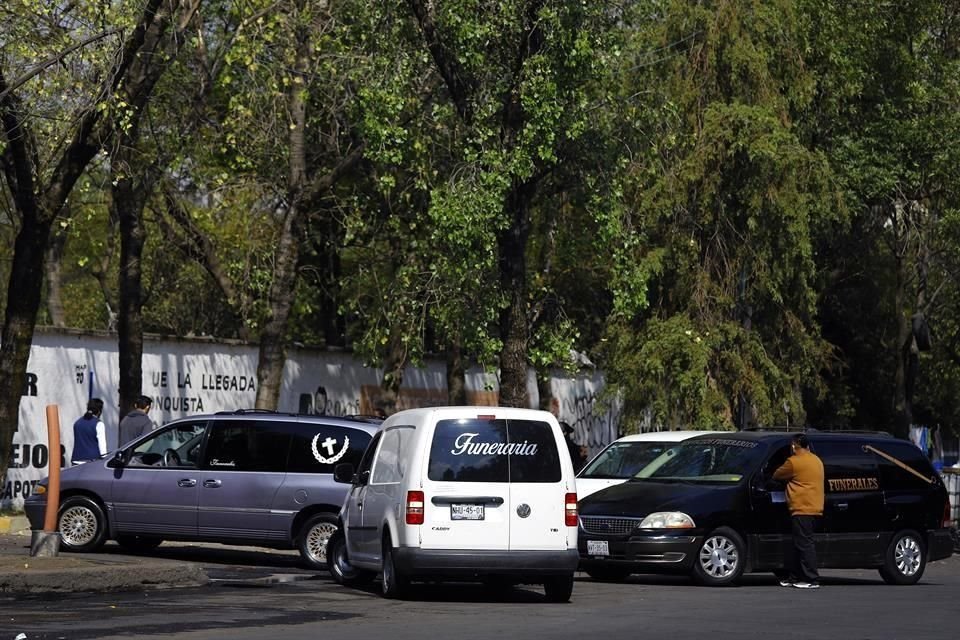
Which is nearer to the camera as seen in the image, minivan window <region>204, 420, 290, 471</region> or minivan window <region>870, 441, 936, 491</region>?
minivan window <region>204, 420, 290, 471</region>

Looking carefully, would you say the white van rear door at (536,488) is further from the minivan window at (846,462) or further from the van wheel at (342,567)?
the minivan window at (846,462)

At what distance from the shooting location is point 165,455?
18859 mm

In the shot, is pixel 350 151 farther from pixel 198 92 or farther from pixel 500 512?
pixel 500 512

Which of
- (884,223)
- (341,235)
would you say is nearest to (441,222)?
(341,235)

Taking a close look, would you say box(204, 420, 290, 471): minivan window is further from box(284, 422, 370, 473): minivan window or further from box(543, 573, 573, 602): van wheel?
box(543, 573, 573, 602): van wheel

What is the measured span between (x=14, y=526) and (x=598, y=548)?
9.13 meters

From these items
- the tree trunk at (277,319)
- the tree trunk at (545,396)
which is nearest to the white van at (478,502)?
the tree trunk at (277,319)

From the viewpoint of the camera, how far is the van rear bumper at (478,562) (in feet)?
47.1

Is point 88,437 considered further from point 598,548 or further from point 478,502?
point 478,502

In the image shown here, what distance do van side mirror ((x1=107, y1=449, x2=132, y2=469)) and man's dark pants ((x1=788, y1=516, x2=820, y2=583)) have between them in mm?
7575

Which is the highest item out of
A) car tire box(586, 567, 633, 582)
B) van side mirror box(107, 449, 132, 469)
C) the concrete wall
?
the concrete wall

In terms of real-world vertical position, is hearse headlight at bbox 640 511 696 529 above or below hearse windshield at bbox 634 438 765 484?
below

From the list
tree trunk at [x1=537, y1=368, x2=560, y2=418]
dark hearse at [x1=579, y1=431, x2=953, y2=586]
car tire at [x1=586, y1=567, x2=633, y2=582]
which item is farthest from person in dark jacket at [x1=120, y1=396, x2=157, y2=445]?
tree trunk at [x1=537, y1=368, x2=560, y2=418]

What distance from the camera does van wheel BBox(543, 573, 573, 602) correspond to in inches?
586
